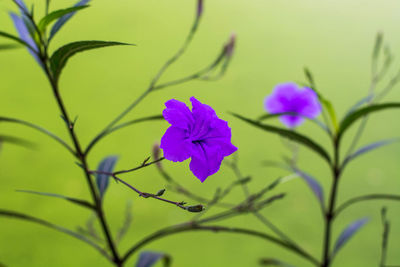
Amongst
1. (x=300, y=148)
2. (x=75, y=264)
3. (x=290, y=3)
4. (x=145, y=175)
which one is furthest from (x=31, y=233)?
(x=290, y=3)

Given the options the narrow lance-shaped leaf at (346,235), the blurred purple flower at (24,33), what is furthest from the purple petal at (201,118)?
the narrow lance-shaped leaf at (346,235)

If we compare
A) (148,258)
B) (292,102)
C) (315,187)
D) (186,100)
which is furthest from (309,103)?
(186,100)

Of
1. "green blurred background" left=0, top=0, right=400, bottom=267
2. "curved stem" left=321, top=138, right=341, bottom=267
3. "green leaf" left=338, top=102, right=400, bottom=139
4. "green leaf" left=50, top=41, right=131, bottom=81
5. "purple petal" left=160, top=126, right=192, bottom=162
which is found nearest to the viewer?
"purple petal" left=160, top=126, right=192, bottom=162

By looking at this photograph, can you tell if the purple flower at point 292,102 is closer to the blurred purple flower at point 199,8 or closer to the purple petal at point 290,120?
the purple petal at point 290,120

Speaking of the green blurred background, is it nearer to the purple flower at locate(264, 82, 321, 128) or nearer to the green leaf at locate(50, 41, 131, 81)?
the purple flower at locate(264, 82, 321, 128)

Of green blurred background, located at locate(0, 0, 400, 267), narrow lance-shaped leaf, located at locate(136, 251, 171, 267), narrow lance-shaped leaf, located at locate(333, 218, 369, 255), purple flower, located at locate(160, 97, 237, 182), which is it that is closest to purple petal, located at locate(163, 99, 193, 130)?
purple flower, located at locate(160, 97, 237, 182)

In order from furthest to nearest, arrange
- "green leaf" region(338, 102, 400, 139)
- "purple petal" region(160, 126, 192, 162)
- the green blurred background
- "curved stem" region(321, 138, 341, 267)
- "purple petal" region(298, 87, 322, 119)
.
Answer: the green blurred background → "purple petal" region(298, 87, 322, 119) → "curved stem" region(321, 138, 341, 267) → "green leaf" region(338, 102, 400, 139) → "purple petal" region(160, 126, 192, 162)
